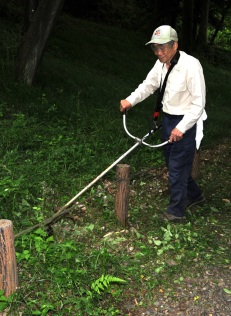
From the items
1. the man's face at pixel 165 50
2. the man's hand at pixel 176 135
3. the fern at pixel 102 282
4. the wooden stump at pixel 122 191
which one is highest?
the man's face at pixel 165 50

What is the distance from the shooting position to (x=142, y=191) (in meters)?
5.96

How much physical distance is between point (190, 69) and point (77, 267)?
2.25m

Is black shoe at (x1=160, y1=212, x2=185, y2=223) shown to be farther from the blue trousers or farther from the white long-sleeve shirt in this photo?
the white long-sleeve shirt

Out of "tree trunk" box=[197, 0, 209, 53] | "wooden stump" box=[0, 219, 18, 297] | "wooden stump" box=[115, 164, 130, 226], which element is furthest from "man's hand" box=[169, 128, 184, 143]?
"tree trunk" box=[197, 0, 209, 53]

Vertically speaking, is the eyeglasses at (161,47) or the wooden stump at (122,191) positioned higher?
the eyeglasses at (161,47)

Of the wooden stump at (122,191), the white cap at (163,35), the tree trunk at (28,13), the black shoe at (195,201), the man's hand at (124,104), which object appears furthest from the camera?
the tree trunk at (28,13)

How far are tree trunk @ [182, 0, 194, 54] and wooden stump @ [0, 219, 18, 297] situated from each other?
13.9 meters

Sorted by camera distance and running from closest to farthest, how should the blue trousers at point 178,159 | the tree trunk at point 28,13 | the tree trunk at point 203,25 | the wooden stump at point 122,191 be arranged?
the wooden stump at point 122,191, the blue trousers at point 178,159, the tree trunk at point 28,13, the tree trunk at point 203,25

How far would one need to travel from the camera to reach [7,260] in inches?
126

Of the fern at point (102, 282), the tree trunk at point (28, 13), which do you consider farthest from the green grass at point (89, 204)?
the tree trunk at point (28, 13)

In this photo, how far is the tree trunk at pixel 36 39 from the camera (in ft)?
29.2

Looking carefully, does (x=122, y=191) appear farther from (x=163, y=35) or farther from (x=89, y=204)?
(x=163, y=35)

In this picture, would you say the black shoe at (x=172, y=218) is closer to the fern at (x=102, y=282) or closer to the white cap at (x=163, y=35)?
the fern at (x=102, y=282)

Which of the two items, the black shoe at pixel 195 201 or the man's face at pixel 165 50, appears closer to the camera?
the man's face at pixel 165 50
